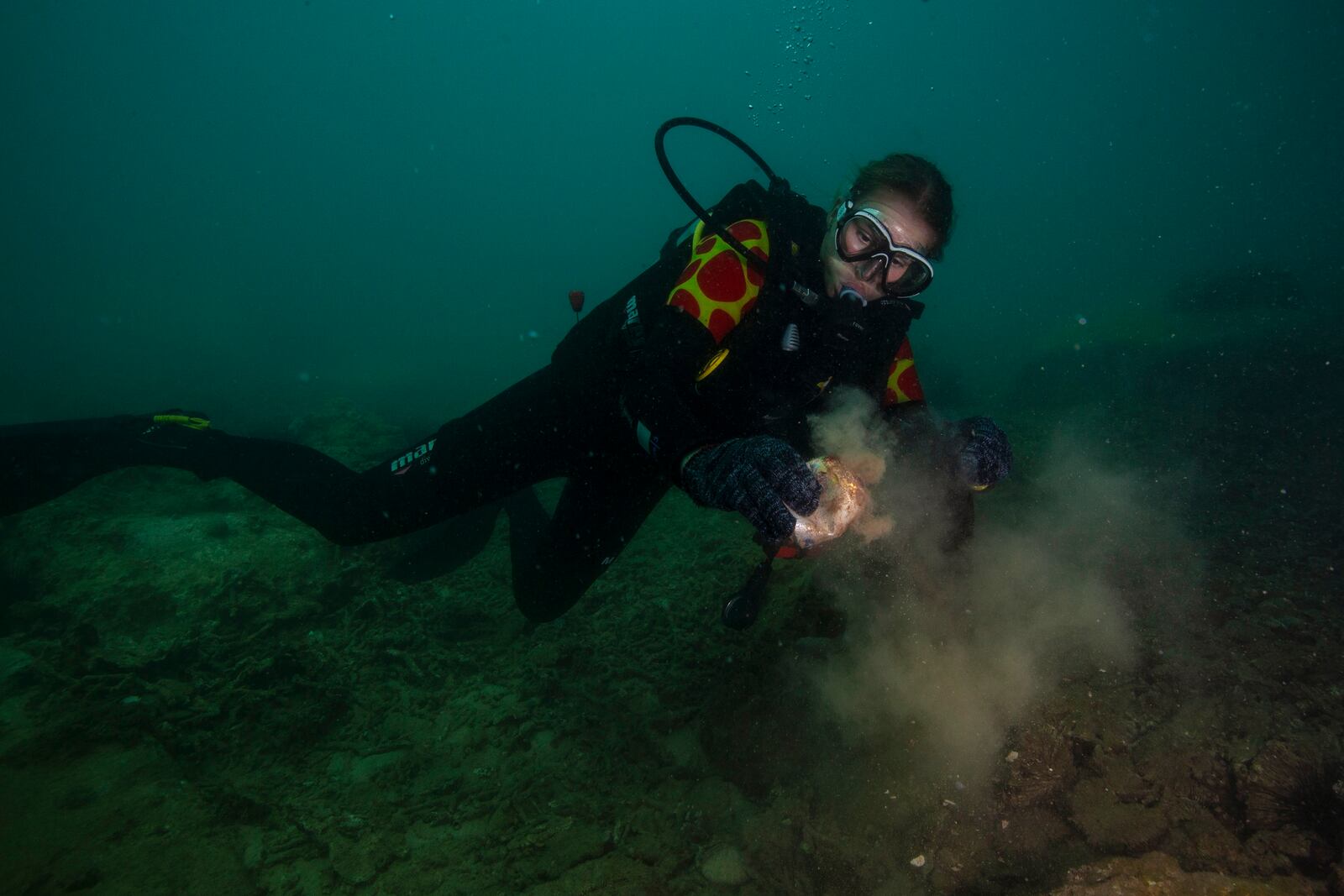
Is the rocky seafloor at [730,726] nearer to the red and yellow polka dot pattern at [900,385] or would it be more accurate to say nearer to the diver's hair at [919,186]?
the red and yellow polka dot pattern at [900,385]

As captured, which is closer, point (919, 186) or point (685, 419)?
point (685, 419)

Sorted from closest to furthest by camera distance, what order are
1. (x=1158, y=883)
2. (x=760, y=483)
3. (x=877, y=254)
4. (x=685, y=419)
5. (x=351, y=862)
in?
(x=1158, y=883), (x=760, y=483), (x=685, y=419), (x=351, y=862), (x=877, y=254)

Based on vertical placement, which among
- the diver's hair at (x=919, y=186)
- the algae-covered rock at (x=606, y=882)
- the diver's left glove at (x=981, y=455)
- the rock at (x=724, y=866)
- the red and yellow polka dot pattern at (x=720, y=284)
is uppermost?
the diver's hair at (x=919, y=186)

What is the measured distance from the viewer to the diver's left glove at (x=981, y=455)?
2.84 metres

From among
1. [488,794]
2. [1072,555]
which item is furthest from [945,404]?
[488,794]

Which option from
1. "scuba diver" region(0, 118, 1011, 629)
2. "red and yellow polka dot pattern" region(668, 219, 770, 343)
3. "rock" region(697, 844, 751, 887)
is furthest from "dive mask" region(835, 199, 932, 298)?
"rock" region(697, 844, 751, 887)

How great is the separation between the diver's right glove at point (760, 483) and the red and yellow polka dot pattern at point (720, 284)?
723mm

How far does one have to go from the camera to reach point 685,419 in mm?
2473

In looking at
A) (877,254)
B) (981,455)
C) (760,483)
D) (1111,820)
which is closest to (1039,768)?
(1111,820)

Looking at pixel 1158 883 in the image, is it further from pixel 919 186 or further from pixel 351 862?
pixel 351 862

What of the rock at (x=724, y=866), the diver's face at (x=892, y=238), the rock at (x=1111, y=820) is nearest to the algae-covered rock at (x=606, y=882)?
the rock at (x=724, y=866)

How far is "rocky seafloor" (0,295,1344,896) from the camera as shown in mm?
2205

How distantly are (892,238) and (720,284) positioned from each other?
105cm

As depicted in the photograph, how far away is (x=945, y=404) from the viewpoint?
601 inches
